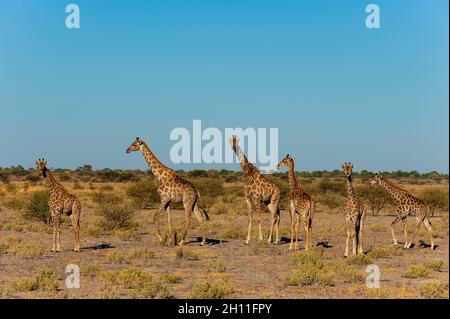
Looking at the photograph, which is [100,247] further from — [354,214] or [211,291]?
[211,291]

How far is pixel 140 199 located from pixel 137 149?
16090mm

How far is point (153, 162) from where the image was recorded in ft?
62.2

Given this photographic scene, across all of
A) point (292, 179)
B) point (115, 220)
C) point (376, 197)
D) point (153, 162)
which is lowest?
point (115, 220)

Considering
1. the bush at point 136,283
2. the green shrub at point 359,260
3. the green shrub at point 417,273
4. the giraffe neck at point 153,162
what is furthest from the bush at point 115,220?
the green shrub at point 417,273

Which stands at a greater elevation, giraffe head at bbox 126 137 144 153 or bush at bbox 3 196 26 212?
giraffe head at bbox 126 137 144 153

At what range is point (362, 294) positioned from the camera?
11.4 m

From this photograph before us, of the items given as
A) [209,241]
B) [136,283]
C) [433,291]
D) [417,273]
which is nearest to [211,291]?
[136,283]

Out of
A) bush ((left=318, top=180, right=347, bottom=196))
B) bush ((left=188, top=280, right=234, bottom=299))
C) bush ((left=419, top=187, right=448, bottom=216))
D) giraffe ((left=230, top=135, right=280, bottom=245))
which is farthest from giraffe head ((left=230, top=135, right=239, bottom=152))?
bush ((left=318, top=180, right=347, bottom=196))

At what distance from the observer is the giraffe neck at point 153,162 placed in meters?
18.8

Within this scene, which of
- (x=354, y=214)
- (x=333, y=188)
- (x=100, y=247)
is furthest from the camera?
(x=333, y=188)

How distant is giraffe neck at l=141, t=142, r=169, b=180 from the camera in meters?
18.8

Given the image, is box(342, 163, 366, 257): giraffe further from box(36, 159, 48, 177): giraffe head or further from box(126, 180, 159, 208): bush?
box(126, 180, 159, 208): bush

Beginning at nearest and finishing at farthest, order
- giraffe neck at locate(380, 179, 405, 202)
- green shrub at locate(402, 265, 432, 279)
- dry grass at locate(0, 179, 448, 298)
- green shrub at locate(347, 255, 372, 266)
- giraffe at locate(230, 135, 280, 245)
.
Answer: dry grass at locate(0, 179, 448, 298) → green shrub at locate(402, 265, 432, 279) → green shrub at locate(347, 255, 372, 266) → giraffe neck at locate(380, 179, 405, 202) → giraffe at locate(230, 135, 280, 245)
